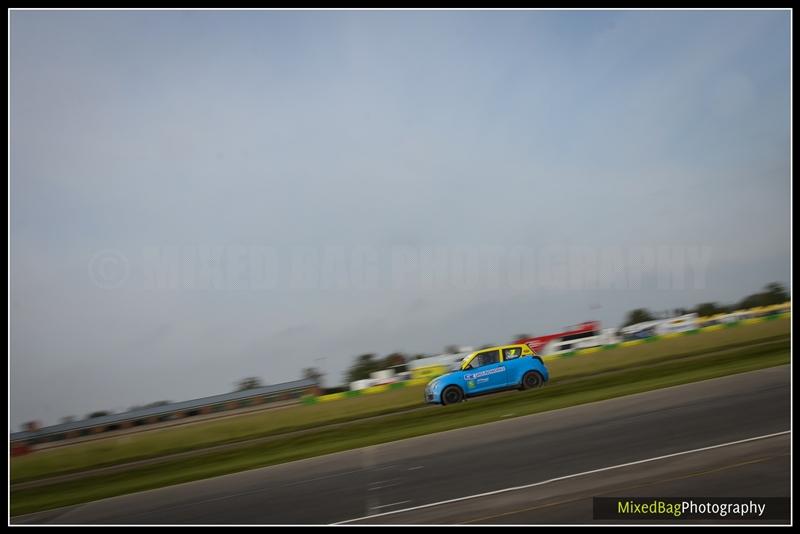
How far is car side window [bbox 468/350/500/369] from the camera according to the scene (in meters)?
16.2

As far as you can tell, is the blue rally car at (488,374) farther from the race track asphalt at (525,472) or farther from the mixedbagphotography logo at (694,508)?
the mixedbagphotography logo at (694,508)

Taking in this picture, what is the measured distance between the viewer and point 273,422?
2236 centimetres

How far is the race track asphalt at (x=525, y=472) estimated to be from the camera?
27.6ft

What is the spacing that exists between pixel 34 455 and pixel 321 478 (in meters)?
18.3

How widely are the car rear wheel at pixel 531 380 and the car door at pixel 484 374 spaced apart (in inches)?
26.2

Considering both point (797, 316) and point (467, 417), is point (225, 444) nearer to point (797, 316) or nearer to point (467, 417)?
point (467, 417)

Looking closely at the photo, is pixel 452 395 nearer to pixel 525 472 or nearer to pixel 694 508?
pixel 525 472

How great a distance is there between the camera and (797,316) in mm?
13453

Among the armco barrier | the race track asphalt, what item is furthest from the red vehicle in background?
the race track asphalt

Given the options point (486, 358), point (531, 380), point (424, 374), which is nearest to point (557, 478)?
point (486, 358)

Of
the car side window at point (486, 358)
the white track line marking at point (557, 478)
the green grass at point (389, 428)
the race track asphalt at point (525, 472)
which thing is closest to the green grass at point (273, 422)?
the green grass at point (389, 428)

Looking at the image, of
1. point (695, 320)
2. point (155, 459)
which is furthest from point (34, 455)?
point (695, 320)

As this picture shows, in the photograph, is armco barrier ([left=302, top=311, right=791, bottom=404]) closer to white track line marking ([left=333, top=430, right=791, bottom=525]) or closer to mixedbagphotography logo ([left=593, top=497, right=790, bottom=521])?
white track line marking ([left=333, top=430, right=791, bottom=525])

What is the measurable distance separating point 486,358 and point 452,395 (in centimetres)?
151
